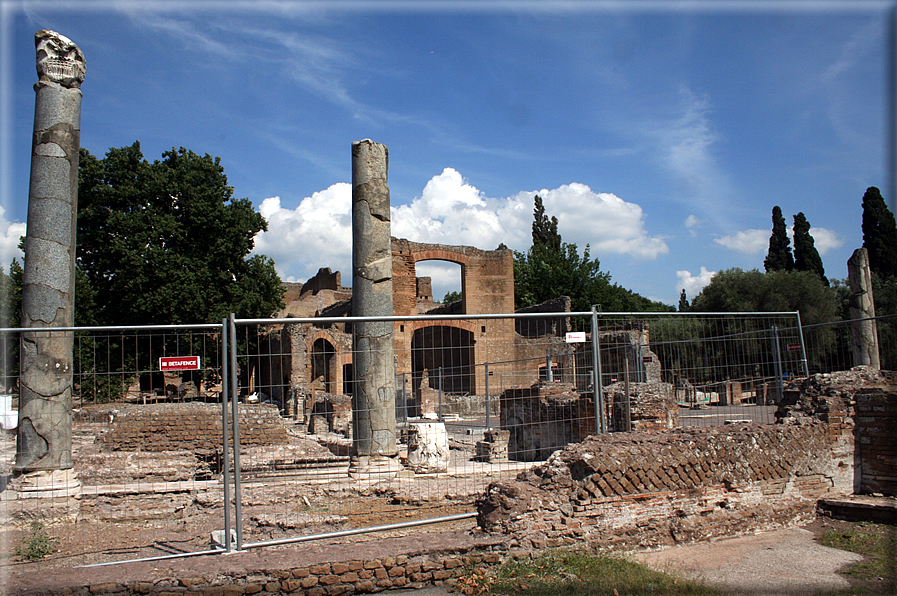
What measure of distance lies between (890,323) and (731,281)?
21129 mm

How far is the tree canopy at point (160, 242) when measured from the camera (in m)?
21.1

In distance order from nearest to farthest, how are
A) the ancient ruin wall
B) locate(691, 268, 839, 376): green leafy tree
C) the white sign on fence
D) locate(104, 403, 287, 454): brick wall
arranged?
1. the ancient ruin wall
2. the white sign on fence
3. locate(104, 403, 287, 454): brick wall
4. locate(691, 268, 839, 376): green leafy tree

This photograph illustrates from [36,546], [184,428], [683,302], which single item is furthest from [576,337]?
[683,302]

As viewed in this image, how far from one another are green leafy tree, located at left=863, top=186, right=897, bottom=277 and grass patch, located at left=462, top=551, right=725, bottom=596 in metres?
36.2

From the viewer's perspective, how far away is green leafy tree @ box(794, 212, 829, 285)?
129 feet

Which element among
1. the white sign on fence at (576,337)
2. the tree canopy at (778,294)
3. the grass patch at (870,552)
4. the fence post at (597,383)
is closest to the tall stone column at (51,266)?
the white sign on fence at (576,337)

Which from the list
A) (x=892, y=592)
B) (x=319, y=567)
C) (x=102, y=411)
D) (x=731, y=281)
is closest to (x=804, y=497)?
(x=892, y=592)

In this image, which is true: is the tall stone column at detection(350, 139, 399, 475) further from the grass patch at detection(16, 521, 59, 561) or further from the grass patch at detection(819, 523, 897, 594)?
the grass patch at detection(819, 523, 897, 594)

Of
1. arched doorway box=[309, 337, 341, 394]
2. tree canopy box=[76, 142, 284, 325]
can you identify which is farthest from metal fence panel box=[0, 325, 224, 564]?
arched doorway box=[309, 337, 341, 394]

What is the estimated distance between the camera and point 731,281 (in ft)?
123

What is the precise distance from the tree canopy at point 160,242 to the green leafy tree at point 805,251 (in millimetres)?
34811

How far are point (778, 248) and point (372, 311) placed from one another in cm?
4134

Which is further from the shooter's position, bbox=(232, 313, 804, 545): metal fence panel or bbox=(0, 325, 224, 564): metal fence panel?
bbox=(232, 313, 804, 545): metal fence panel

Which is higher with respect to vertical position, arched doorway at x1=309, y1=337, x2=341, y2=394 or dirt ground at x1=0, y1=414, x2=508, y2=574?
arched doorway at x1=309, y1=337, x2=341, y2=394
